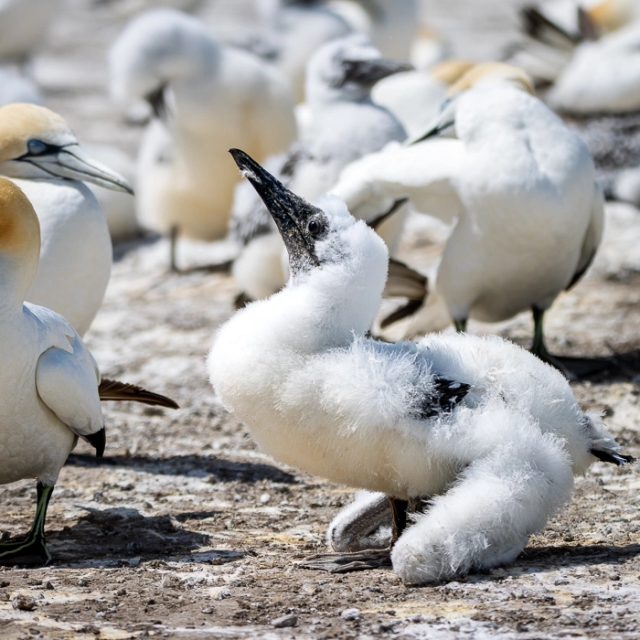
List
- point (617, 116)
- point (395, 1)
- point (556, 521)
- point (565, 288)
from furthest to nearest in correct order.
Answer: point (395, 1) < point (617, 116) < point (565, 288) < point (556, 521)

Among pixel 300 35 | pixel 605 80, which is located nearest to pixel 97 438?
pixel 300 35

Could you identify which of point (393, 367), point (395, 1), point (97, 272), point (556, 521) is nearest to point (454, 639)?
point (393, 367)

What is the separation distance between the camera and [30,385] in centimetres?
431

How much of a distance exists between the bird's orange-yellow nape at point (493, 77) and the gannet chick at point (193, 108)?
8.73 feet

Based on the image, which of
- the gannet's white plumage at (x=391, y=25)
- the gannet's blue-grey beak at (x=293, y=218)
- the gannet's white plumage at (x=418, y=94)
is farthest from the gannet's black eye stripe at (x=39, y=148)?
the gannet's white plumage at (x=391, y=25)

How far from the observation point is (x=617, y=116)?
39.7ft

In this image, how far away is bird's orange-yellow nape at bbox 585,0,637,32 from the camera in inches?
532

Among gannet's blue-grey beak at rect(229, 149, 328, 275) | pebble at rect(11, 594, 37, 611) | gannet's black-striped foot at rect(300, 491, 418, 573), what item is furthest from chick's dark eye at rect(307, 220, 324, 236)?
pebble at rect(11, 594, 37, 611)

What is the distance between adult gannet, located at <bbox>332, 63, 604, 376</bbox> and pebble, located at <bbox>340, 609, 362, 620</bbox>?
3.13m

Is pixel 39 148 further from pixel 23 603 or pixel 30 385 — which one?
pixel 23 603

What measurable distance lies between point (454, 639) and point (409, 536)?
557 millimetres

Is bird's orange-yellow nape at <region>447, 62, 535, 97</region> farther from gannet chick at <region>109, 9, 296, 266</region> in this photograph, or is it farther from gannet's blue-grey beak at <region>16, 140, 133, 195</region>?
gannet chick at <region>109, 9, 296, 266</region>

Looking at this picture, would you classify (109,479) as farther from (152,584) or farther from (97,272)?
(152,584)

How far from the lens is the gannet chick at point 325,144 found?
7.99 m
